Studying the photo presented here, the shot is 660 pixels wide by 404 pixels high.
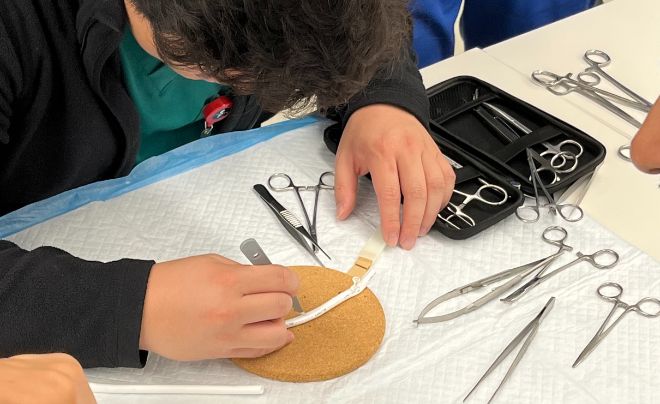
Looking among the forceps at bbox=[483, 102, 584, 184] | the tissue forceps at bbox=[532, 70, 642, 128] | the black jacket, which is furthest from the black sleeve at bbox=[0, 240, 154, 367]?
the tissue forceps at bbox=[532, 70, 642, 128]

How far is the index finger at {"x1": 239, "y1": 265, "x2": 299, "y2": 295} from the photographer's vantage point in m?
0.66

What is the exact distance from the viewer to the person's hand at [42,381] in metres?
0.41

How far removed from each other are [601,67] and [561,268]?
41 cm

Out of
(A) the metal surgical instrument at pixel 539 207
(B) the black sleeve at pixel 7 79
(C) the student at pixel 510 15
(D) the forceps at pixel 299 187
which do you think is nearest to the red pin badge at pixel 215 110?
(D) the forceps at pixel 299 187

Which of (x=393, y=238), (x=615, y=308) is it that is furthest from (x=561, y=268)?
(x=393, y=238)

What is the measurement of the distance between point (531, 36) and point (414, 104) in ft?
1.08

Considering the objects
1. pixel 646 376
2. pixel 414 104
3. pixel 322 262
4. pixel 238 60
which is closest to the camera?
pixel 238 60

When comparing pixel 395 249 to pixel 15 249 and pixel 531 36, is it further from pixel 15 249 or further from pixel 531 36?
pixel 531 36

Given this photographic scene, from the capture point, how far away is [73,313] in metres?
0.64

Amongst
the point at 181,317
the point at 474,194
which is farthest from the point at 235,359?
the point at 474,194

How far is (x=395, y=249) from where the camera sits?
2.61 ft

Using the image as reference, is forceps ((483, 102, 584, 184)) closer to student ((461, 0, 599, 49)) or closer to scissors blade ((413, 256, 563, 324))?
scissors blade ((413, 256, 563, 324))

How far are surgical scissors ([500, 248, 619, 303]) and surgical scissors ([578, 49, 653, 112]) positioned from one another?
0.29 m

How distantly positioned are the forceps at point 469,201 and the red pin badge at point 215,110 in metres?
0.30
